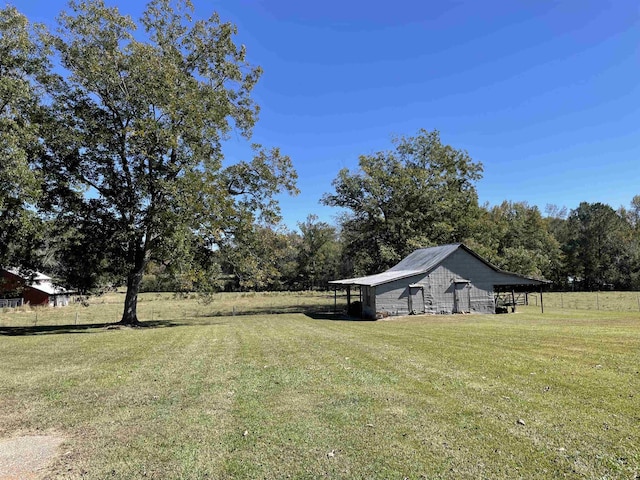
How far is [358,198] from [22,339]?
1096 inches

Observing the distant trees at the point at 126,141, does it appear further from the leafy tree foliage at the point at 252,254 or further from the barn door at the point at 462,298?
the barn door at the point at 462,298

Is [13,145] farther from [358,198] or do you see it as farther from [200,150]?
[358,198]

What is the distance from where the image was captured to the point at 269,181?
24.2m

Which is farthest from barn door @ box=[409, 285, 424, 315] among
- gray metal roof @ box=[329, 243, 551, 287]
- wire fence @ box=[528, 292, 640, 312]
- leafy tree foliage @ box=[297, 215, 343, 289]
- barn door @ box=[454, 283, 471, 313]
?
leafy tree foliage @ box=[297, 215, 343, 289]

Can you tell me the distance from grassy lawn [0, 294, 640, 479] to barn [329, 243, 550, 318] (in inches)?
606

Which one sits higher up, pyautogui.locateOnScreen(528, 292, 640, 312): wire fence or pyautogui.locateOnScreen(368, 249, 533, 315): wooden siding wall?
pyautogui.locateOnScreen(368, 249, 533, 315): wooden siding wall

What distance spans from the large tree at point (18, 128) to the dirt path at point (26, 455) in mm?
12267

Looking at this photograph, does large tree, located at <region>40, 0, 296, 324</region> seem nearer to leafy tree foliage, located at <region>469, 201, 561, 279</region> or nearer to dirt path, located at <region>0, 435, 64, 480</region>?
dirt path, located at <region>0, 435, 64, 480</region>

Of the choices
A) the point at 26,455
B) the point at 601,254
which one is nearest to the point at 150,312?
the point at 26,455

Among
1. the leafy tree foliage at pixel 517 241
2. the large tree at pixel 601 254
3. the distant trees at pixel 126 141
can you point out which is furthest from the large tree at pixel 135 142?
the large tree at pixel 601 254

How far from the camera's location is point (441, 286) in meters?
27.6

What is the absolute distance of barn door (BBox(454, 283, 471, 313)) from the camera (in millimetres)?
27719

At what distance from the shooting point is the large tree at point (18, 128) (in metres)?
14.6

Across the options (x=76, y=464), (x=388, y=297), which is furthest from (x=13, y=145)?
(x=388, y=297)
